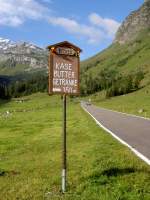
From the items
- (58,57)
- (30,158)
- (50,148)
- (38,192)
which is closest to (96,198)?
(38,192)

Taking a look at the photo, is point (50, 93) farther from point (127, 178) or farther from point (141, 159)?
point (141, 159)

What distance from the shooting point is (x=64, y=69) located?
38.4 feet

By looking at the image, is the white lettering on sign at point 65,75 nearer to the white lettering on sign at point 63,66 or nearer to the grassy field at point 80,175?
the white lettering on sign at point 63,66

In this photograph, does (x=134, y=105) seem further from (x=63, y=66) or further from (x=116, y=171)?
(x=63, y=66)

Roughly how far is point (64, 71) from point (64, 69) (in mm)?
59

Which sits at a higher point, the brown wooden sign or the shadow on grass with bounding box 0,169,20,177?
the brown wooden sign

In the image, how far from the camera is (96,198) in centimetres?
1016

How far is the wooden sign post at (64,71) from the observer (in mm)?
11562

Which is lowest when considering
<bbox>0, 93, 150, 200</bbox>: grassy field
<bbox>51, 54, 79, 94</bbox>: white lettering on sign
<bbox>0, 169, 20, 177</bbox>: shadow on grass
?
<bbox>0, 169, 20, 177</bbox>: shadow on grass

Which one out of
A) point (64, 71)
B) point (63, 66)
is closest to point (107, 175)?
point (64, 71)

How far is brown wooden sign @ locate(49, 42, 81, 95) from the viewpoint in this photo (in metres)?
11.6

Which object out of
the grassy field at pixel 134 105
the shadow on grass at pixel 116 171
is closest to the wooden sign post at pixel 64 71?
the shadow on grass at pixel 116 171

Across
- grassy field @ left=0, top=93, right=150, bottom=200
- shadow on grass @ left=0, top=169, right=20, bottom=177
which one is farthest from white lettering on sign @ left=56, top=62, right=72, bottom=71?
shadow on grass @ left=0, top=169, right=20, bottom=177

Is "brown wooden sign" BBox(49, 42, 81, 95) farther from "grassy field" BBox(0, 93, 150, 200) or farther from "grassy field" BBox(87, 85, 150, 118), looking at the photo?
"grassy field" BBox(87, 85, 150, 118)
